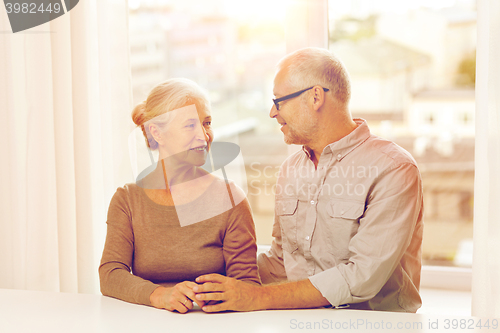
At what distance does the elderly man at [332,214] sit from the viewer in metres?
1.15

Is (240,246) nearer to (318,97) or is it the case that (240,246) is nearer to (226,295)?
(226,295)

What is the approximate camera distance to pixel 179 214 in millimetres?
1364

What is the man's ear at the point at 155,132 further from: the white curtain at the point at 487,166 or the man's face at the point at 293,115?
the white curtain at the point at 487,166

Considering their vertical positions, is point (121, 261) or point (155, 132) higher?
point (155, 132)

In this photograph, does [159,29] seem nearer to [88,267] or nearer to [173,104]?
[173,104]

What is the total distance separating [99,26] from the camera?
1.60 m

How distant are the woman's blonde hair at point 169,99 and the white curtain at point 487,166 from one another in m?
0.82

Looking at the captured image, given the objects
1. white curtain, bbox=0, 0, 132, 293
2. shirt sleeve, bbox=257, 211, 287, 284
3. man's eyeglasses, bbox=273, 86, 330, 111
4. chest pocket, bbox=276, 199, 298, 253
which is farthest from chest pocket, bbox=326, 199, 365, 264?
white curtain, bbox=0, 0, 132, 293

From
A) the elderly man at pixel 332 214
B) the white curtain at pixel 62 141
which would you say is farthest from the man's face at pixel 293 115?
the white curtain at pixel 62 141

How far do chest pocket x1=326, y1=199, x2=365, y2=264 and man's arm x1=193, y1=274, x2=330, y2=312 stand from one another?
20cm

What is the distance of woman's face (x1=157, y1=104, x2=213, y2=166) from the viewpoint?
137 cm

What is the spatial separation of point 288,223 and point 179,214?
362 millimetres

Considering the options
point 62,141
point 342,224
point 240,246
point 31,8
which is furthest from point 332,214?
point 31,8

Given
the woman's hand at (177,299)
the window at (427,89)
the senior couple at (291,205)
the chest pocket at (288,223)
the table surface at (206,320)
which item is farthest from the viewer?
the window at (427,89)
